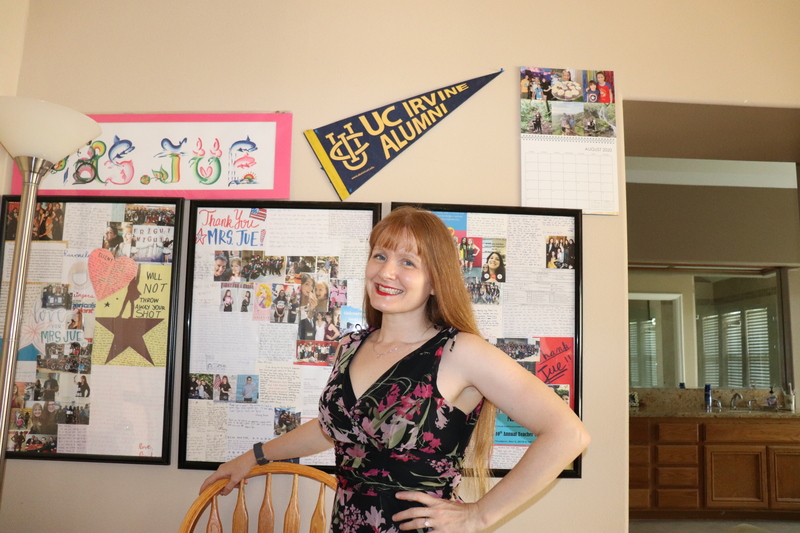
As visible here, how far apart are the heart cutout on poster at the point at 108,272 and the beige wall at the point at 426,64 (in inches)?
19.1

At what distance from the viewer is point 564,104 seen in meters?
2.21

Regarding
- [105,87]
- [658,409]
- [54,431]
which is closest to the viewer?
[54,431]

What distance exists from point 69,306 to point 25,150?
2.15 feet

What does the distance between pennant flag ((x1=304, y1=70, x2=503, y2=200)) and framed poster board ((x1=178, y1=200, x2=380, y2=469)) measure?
5.6 inches

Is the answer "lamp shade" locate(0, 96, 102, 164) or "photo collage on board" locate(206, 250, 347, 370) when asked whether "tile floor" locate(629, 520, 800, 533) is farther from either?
"lamp shade" locate(0, 96, 102, 164)

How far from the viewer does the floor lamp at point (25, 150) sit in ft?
5.48

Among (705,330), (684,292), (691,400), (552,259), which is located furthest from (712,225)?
Answer: (552,259)

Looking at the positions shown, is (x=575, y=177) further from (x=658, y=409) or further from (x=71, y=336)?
(x=658, y=409)

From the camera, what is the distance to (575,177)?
2.18 meters

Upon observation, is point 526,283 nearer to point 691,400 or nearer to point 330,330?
point 330,330

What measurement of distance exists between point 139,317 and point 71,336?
269 mm

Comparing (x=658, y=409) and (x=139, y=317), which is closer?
(x=139, y=317)

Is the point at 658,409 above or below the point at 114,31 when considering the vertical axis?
below

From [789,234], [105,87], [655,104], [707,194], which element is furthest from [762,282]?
[105,87]
